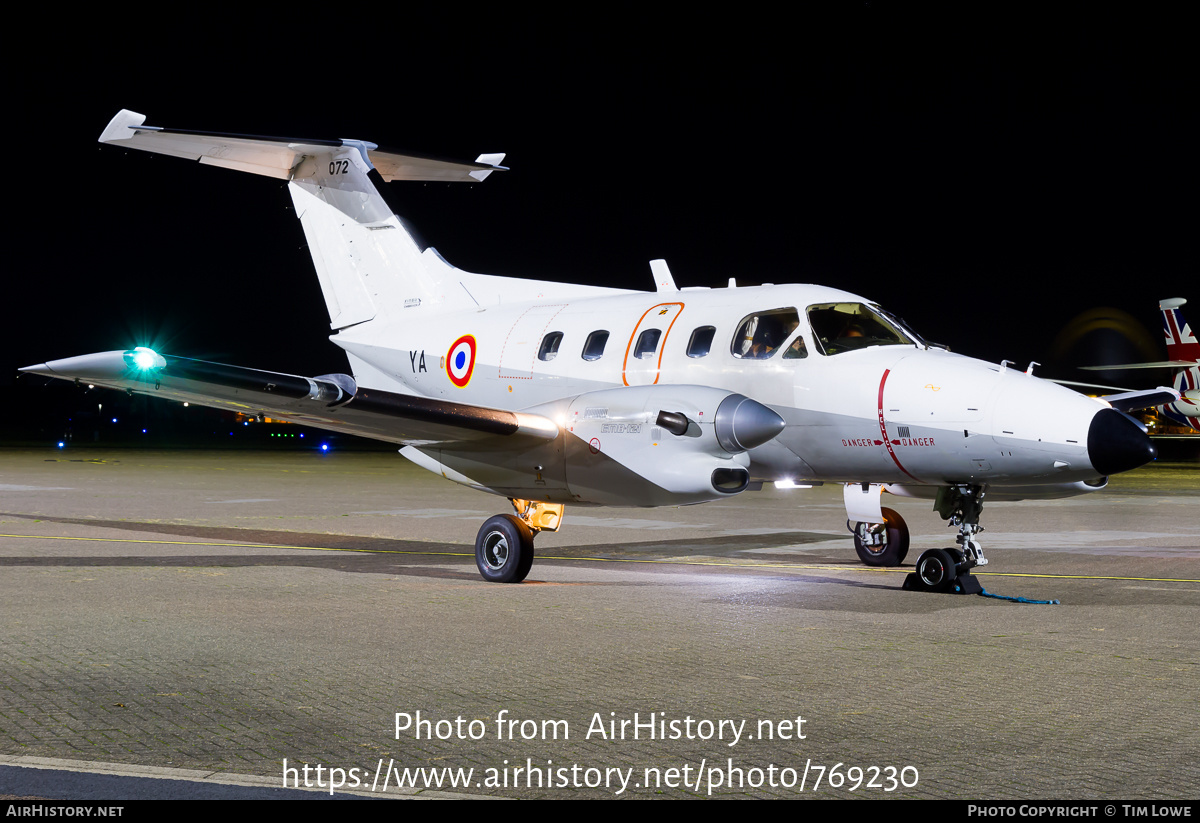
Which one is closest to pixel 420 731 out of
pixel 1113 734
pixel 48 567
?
pixel 1113 734

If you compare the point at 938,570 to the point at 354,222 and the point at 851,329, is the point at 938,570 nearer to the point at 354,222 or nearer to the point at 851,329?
the point at 851,329

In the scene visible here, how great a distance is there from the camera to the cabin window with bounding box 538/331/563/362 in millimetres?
12672

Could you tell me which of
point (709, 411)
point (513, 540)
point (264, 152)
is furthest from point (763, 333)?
point (264, 152)

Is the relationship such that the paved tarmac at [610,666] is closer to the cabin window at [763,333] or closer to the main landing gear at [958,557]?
the main landing gear at [958,557]

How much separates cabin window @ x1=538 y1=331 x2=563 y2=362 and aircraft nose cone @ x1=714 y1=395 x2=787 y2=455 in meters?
2.99

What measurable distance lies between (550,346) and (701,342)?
2088 mm

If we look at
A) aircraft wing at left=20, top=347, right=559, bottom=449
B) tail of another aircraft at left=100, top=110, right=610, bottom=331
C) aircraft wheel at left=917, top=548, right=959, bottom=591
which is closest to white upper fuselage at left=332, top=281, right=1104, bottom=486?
aircraft wheel at left=917, top=548, right=959, bottom=591

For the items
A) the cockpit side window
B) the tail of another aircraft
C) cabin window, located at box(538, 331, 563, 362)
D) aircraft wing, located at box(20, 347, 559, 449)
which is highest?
the tail of another aircraft

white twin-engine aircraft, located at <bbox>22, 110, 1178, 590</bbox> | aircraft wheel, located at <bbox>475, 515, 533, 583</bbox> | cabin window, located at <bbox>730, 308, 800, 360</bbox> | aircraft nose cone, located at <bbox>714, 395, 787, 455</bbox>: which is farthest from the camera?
aircraft wheel, located at <bbox>475, 515, 533, 583</bbox>

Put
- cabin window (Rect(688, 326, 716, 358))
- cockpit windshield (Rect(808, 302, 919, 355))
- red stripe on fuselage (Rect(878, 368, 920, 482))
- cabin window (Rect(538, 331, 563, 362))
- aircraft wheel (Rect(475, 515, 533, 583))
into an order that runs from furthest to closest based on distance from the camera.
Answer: cabin window (Rect(538, 331, 563, 362))
cabin window (Rect(688, 326, 716, 358))
aircraft wheel (Rect(475, 515, 533, 583))
cockpit windshield (Rect(808, 302, 919, 355))
red stripe on fuselage (Rect(878, 368, 920, 482))

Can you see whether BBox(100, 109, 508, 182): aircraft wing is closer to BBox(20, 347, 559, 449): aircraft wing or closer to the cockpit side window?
BBox(20, 347, 559, 449): aircraft wing

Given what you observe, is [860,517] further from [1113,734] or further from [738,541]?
[1113,734]

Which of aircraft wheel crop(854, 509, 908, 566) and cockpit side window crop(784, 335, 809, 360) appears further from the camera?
aircraft wheel crop(854, 509, 908, 566)

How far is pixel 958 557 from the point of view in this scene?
34.0 feet
